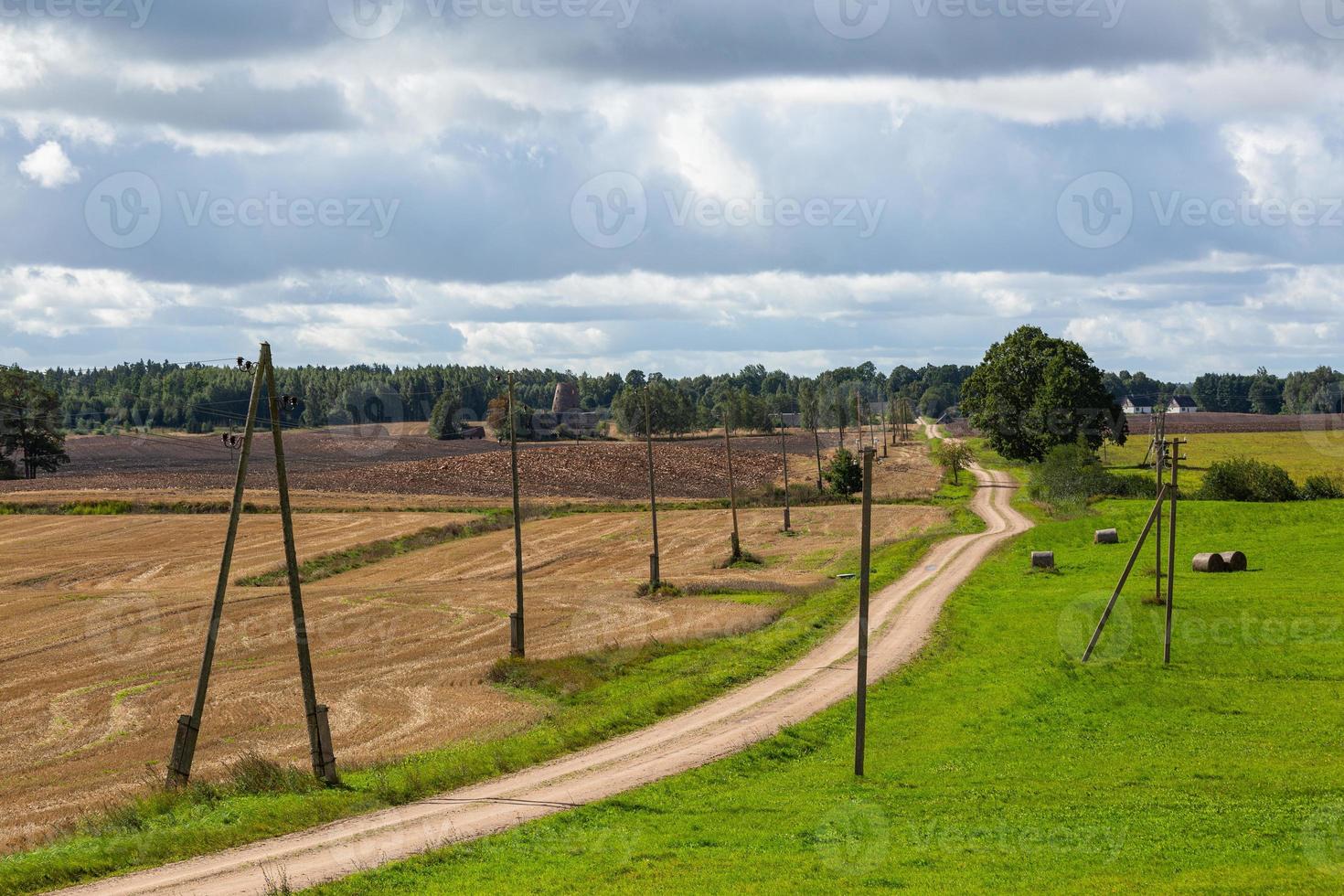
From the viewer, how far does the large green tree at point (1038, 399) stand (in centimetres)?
11538

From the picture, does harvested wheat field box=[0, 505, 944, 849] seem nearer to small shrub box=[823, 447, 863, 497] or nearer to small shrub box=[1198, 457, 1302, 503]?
small shrub box=[823, 447, 863, 497]

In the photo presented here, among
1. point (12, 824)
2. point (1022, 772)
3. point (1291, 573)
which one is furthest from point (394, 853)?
point (1291, 573)

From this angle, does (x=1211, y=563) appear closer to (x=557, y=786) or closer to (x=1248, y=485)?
(x=1248, y=485)

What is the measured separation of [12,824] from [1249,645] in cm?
3712

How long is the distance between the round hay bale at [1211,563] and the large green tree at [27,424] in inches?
4919

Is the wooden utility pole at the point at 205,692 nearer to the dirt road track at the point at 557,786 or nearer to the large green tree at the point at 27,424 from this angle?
the dirt road track at the point at 557,786

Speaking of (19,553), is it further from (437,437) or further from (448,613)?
(437,437)

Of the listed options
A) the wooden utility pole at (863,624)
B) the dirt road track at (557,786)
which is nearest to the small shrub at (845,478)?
the dirt road track at (557,786)

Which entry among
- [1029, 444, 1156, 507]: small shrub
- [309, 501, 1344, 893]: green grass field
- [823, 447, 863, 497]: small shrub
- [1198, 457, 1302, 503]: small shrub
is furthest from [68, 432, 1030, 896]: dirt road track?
[823, 447, 863, 497]: small shrub

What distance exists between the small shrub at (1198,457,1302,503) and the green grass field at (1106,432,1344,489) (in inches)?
326

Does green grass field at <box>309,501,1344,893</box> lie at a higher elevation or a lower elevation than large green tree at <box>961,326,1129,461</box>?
lower

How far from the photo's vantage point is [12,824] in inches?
1027

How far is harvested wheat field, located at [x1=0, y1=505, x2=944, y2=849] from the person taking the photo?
111ft

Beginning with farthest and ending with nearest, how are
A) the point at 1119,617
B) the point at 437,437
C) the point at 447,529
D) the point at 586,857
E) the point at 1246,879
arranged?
the point at 437,437 → the point at 447,529 → the point at 1119,617 → the point at 586,857 → the point at 1246,879
